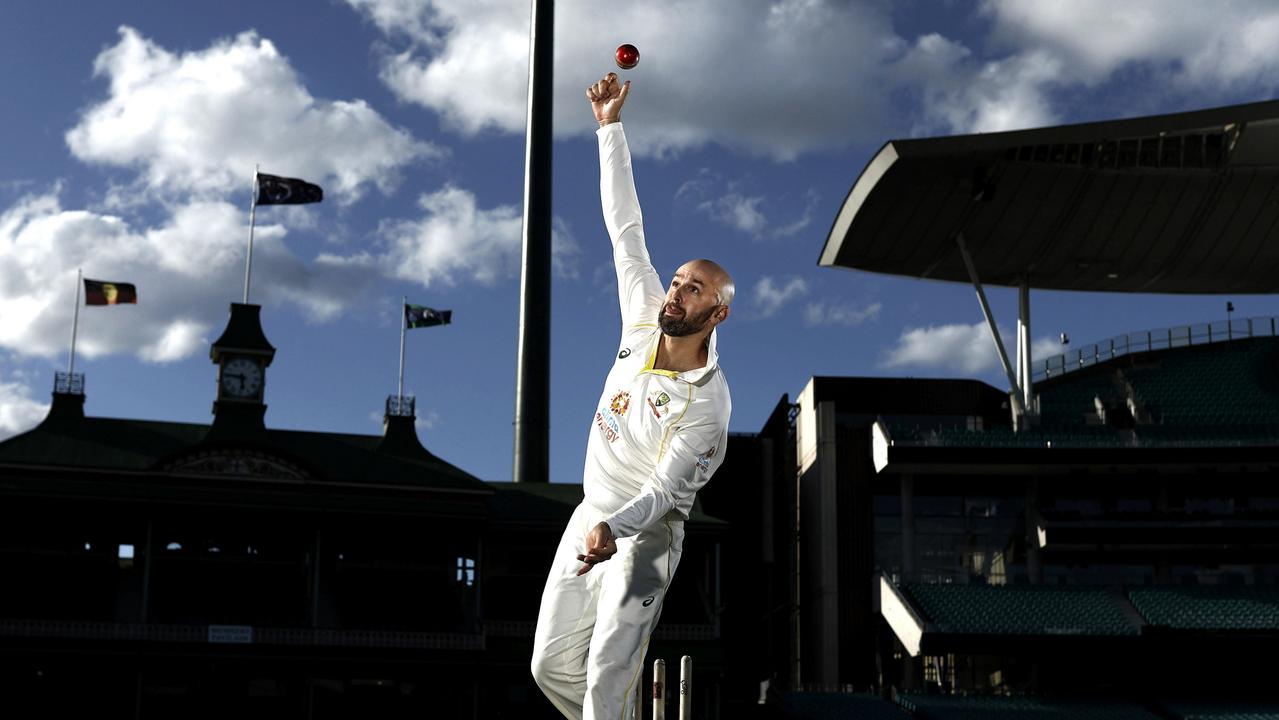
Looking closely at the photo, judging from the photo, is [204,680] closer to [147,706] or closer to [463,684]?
[147,706]

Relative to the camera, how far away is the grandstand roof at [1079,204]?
4638 cm

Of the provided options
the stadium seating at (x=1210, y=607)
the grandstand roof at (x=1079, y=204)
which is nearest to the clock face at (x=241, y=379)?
the grandstand roof at (x=1079, y=204)

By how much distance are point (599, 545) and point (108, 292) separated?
4488 centimetres

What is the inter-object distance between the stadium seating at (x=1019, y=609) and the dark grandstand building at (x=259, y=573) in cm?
656

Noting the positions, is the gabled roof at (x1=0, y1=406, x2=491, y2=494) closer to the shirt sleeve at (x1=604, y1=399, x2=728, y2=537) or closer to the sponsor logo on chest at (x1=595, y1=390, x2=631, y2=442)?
the sponsor logo on chest at (x1=595, y1=390, x2=631, y2=442)

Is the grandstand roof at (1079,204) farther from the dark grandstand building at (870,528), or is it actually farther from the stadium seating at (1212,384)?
the stadium seating at (1212,384)

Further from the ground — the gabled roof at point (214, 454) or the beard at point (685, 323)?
the gabled roof at point (214, 454)

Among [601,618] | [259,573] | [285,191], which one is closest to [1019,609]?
[259,573]

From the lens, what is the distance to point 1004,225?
4969 cm

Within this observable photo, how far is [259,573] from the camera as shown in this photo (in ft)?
147

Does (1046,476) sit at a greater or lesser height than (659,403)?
greater

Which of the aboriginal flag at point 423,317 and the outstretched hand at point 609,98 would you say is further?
the aboriginal flag at point 423,317

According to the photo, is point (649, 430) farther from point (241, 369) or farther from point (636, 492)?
point (241, 369)

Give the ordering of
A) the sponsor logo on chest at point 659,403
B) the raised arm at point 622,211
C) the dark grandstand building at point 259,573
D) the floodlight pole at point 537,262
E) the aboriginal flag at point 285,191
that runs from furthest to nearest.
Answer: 1. the floodlight pole at point 537,262
2. the aboriginal flag at point 285,191
3. the dark grandstand building at point 259,573
4. the raised arm at point 622,211
5. the sponsor logo on chest at point 659,403
